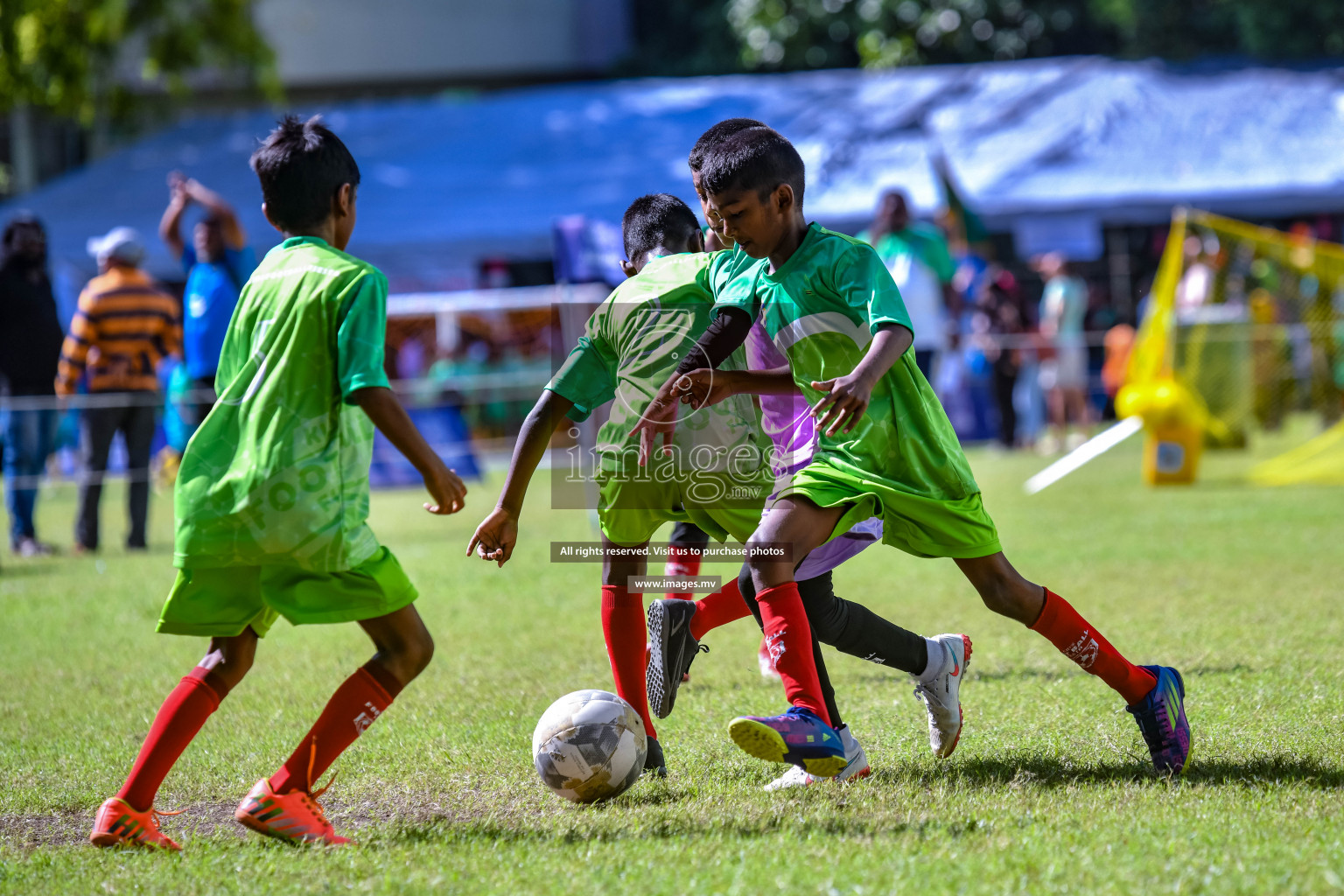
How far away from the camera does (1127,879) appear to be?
283 centimetres

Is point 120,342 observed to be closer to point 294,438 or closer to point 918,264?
point 918,264

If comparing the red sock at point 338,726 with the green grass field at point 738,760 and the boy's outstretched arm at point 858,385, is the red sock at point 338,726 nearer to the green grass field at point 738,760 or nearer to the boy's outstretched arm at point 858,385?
the green grass field at point 738,760

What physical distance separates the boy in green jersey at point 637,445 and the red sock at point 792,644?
57cm

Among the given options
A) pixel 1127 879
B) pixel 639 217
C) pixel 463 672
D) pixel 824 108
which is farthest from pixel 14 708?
pixel 824 108

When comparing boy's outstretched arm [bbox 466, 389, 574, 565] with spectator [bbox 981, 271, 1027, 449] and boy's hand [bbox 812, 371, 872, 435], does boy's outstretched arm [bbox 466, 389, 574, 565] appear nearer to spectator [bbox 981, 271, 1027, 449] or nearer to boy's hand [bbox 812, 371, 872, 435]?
boy's hand [bbox 812, 371, 872, 435]

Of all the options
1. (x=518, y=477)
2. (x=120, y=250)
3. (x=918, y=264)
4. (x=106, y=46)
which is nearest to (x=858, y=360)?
(x=518, y=477)

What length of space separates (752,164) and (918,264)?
8.59 m

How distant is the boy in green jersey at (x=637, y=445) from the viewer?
398 centimetres

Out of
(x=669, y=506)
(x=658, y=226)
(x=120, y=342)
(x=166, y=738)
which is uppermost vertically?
(x=658, y=226)

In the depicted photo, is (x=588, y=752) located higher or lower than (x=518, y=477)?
lower

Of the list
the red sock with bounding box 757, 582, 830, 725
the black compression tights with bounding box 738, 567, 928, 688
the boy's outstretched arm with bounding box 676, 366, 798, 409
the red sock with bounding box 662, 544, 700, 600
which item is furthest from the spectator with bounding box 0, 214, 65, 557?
the red sock with bounding box 757, 582, 830, 725

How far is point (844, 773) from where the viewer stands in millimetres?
3844

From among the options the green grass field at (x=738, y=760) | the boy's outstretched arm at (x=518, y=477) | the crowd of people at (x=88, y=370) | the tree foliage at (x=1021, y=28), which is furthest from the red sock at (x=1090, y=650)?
the tree foliage at (x=1021, y=28)

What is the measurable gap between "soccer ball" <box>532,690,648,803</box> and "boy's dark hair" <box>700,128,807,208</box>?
55.9 inches
